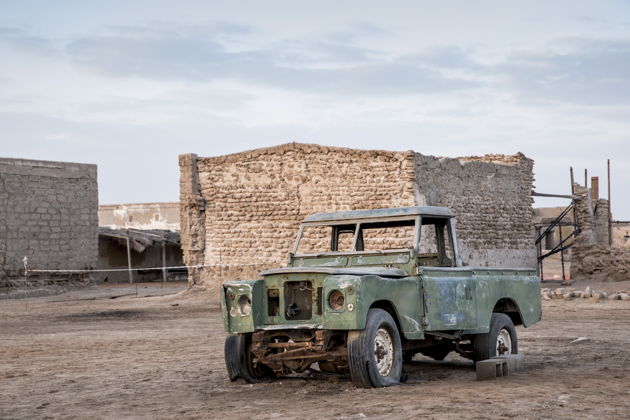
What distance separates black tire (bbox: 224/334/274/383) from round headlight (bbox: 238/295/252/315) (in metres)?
0.38

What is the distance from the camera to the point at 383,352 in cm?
855

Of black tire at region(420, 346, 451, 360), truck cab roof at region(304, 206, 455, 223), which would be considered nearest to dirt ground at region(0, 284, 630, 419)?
black tire at region(420, 346, 451, 360)

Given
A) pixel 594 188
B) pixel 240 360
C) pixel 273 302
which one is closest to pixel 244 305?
pixel 273 302

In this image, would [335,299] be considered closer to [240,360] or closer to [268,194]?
[240,360]

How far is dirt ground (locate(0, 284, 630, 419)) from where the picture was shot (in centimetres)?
739

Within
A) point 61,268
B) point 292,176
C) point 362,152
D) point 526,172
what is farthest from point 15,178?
point 526,172

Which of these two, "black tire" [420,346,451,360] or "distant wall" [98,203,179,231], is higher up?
"distant wall" [98,203,179,231]

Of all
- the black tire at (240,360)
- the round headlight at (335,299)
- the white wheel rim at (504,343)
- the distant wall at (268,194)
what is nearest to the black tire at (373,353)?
the round headlight at (335,299)

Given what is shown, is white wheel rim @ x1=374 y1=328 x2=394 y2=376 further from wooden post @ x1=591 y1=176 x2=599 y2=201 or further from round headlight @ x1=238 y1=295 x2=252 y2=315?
wooden post @ x1=591 y1=176 x2=599 y2=201

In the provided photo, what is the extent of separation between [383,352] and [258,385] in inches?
53.3

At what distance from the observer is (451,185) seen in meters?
23.7

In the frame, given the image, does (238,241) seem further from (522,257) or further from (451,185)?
(522,257)

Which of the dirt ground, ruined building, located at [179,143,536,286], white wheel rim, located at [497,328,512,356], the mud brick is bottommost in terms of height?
the dirt ground

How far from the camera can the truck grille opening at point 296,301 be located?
8719mm
